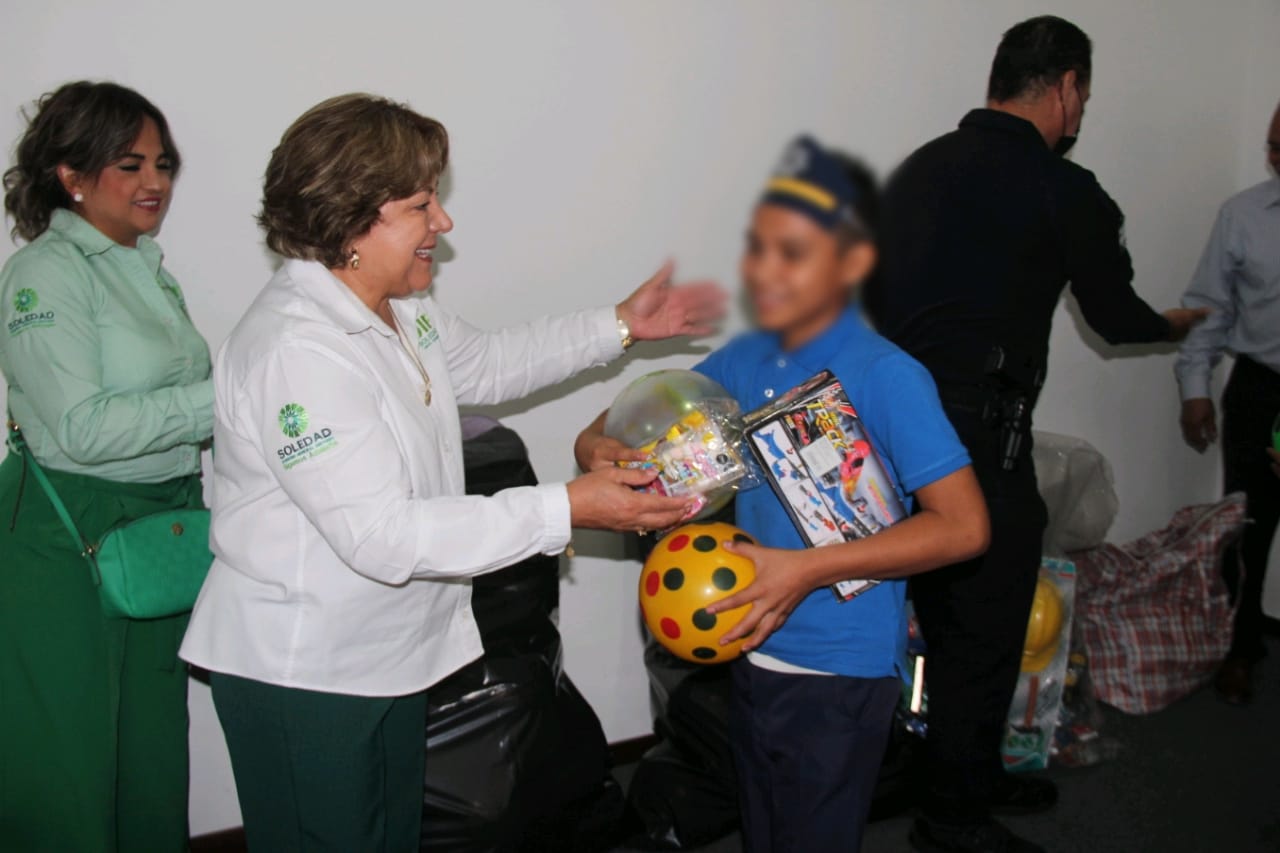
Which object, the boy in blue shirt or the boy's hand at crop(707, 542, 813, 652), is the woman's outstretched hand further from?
the boy's hand at crop(707, 542, 813, 652)

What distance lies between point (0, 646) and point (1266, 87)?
3.76 m

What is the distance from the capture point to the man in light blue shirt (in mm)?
2893

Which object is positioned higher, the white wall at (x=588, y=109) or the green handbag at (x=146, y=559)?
the white wall at (x=588, y=109)

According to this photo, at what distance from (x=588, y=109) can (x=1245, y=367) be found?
217 centimetres

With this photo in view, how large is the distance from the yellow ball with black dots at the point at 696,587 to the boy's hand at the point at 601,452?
0.39 ft

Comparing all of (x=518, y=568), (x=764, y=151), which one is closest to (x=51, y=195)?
(x=518, y=568)

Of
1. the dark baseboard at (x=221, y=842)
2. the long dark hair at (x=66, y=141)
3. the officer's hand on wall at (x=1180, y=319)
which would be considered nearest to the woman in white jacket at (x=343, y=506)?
the long dark hair at (x=66, y=141)

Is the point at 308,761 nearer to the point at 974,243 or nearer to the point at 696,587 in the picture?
the point at 696,587

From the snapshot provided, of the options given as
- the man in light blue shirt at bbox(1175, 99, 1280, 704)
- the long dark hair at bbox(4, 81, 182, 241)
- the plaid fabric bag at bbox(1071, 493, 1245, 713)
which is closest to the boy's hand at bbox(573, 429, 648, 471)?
the long dark hair at bbox(4, 81, 182, 241)

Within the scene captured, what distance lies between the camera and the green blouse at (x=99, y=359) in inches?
65.7

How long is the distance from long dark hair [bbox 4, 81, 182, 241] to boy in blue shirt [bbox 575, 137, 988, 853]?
41.5 inches

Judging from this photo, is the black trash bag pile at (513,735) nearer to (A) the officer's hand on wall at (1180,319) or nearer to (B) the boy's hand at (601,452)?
(B) the boy's hand at (601,452)

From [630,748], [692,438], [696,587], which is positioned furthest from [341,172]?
[630,748]

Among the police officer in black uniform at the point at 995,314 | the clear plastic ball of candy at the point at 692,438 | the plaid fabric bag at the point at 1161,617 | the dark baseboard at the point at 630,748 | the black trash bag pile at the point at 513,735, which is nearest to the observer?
the police officer in black uniform at the point at 995,314
